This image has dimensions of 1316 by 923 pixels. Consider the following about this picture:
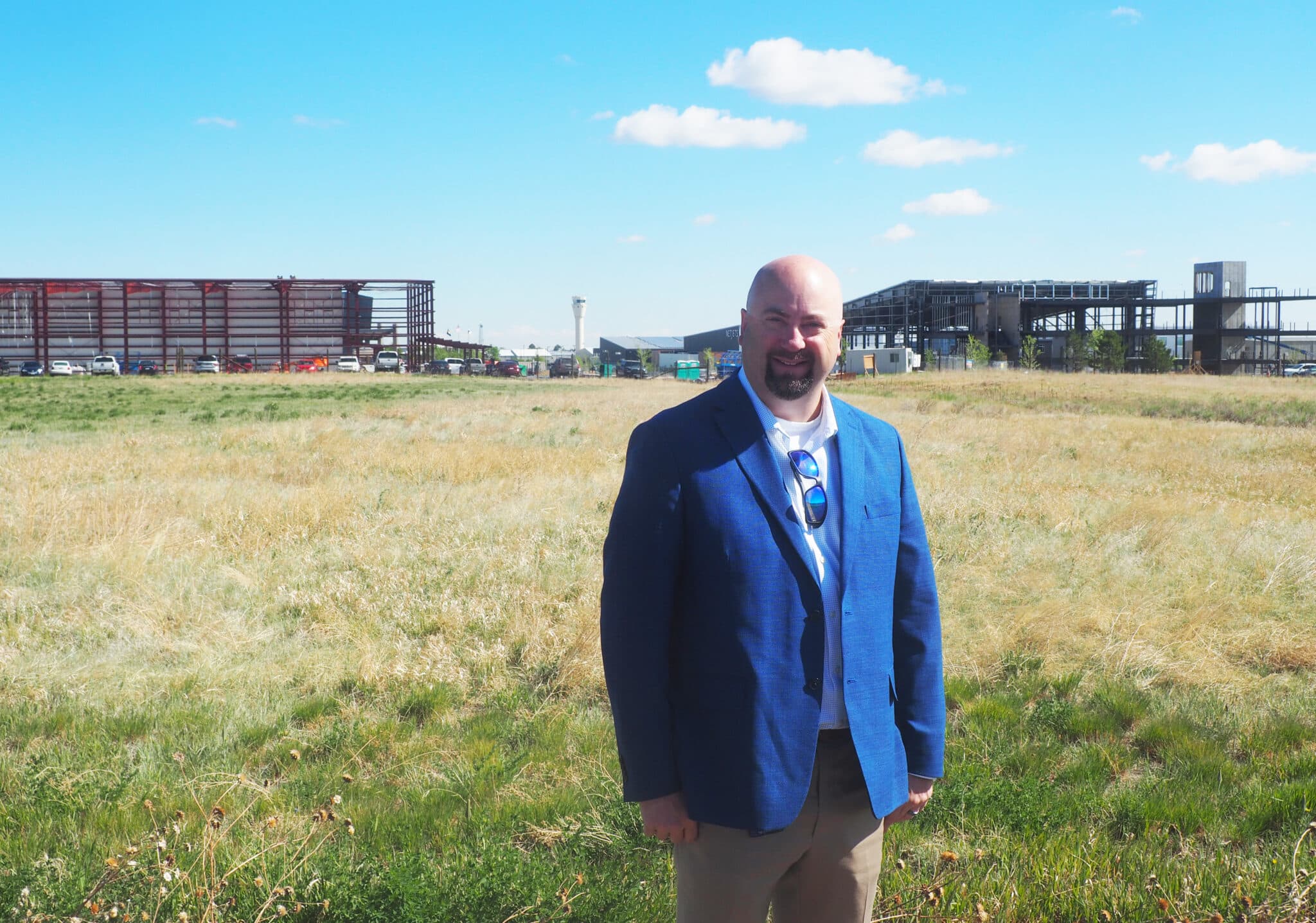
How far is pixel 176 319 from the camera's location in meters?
82.8

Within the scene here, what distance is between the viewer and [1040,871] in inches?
152

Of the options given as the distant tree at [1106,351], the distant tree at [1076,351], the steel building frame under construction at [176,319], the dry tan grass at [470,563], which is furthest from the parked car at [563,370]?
the dry tan grass at [470,563]

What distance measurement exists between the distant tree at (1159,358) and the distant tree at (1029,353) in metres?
9.03

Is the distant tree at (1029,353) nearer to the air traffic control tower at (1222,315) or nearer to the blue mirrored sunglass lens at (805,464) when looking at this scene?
the air traffic control tower at (1222,315)

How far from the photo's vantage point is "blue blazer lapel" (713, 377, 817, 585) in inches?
98.7

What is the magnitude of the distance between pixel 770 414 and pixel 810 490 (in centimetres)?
23

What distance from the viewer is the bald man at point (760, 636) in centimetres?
248

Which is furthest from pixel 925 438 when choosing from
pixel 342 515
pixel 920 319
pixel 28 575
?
pixel 920 319

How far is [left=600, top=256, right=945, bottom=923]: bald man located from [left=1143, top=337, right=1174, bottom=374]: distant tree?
87.4m

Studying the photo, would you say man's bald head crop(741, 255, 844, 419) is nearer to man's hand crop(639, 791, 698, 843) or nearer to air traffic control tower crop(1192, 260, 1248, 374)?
man's hand crop(639, 791, 698, 843)

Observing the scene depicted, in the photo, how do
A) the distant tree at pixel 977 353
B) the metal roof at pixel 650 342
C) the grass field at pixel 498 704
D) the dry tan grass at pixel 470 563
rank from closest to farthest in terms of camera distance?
the grass field at pixel 498 704, the dry tan grass at pixel 470 563, the distant tree at pixel 977 353, the metal roof at pixel 650 342

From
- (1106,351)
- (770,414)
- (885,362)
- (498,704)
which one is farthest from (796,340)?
(1106,351)

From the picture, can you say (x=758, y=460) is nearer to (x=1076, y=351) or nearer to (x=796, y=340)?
(x=796, y=340)

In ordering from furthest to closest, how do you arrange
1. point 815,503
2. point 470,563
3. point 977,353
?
point 977,353 < point 470,563 < point 815,503
